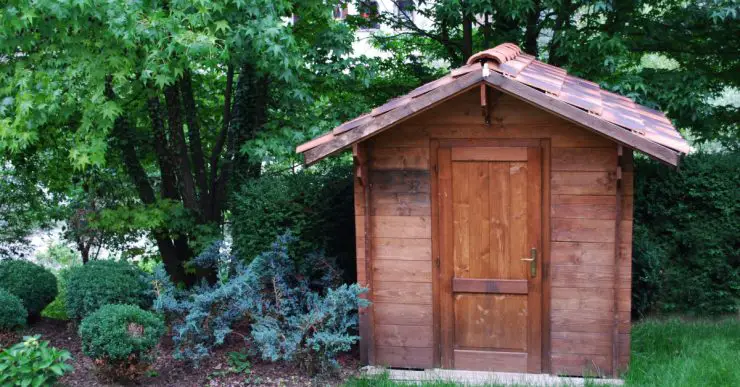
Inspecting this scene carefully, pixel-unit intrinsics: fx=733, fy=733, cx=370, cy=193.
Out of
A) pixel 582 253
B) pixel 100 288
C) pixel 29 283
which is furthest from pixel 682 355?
pixel 29 283

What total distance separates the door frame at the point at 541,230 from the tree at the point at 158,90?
2.00 metres

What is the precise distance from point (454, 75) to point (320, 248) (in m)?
2.62

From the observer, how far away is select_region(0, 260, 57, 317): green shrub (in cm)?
793

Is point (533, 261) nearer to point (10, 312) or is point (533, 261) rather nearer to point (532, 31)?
point (532, 31)

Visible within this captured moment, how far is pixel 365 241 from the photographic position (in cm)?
699

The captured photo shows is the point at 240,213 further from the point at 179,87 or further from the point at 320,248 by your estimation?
the point at 179,87

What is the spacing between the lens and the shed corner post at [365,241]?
6871 millimetres

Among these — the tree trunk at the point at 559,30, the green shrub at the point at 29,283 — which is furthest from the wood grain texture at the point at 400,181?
the green shrub at the point at 29,283

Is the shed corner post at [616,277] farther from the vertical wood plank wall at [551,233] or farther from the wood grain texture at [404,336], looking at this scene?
the wood grain texture at [404,336]

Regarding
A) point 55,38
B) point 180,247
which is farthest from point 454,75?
point 180,247

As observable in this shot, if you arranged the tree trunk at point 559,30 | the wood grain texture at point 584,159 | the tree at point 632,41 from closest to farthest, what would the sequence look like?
1. the wood grain texture at point 584,159
2. the tree at point 632,41
3. the tree trunk at point 559,30

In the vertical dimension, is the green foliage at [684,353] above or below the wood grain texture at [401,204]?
below

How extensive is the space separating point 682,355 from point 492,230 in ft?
7.40

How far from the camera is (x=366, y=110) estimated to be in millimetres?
8914
